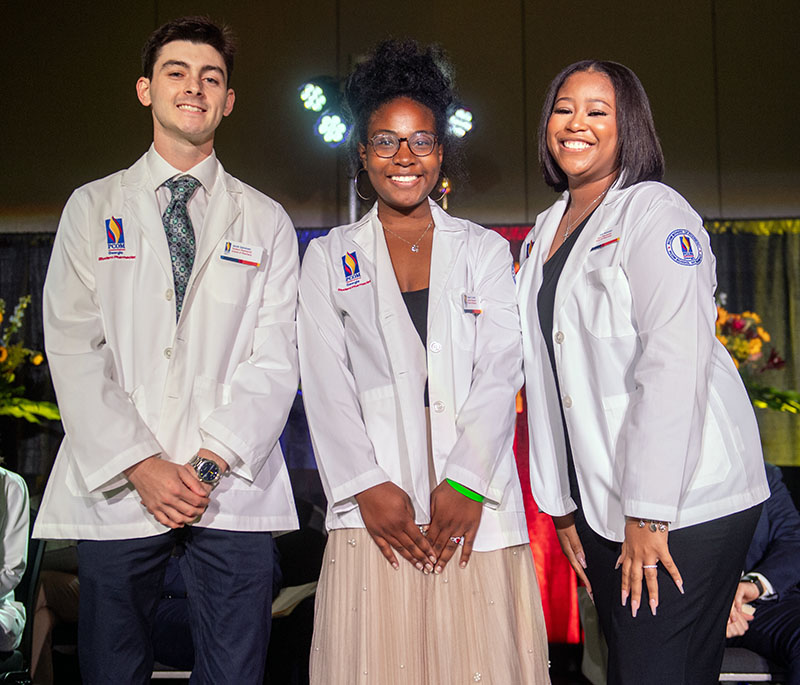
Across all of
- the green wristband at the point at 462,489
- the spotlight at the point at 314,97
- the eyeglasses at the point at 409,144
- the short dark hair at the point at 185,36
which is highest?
the spotlight at the point at 314,97

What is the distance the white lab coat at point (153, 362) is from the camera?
186 centimetres

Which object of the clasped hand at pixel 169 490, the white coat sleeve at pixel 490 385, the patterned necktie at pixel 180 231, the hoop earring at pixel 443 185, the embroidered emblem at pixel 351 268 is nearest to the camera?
the clasped hand at pixel 169 490

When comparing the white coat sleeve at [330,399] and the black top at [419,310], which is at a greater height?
the black top at [419,310]

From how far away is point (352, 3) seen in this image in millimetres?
6395

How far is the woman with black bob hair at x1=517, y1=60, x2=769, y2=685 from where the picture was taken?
1662 mm

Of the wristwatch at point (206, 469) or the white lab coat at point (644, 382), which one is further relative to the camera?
the wristwatch at point (206, 469)

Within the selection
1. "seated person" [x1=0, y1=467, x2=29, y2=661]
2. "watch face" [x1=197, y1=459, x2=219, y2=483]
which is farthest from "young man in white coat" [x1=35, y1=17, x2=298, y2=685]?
"seated person" [x1=0, y1=467, x2=29, y2=661]

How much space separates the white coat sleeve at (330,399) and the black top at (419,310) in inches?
7.1

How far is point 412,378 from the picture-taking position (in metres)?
2.00

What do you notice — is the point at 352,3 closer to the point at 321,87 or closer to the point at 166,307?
the point at 321,87

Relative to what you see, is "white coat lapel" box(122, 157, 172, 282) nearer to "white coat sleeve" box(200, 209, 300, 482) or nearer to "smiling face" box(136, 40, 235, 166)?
"smiling face" box(136, 40, 235, 166)

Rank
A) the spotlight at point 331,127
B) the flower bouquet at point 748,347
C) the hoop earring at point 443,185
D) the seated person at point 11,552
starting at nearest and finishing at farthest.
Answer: the hoop earring at point 443,185 → the seated person at point 11,552 → the flower bouquet at point 748,347 → the spotlight at point 331,127

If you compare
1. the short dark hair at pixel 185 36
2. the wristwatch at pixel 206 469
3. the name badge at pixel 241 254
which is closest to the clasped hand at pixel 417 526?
the wristwatch at pixel 206 469

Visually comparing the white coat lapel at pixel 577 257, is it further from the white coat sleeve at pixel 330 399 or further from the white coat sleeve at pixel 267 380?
the white coat sleeve at pixel 267 380
